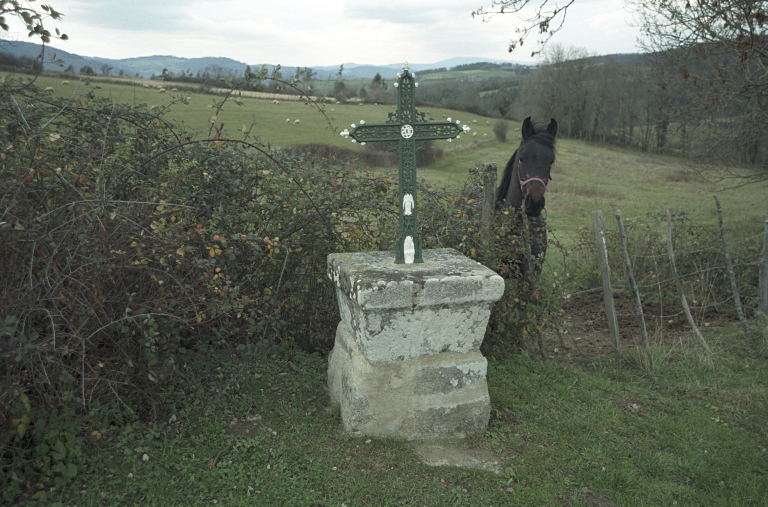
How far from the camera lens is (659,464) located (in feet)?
11.3

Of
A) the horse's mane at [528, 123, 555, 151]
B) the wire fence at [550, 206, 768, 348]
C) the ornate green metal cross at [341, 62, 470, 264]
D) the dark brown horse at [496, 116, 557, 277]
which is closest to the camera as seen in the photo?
the ornate green metal cross at [341, 62, 470, 264]

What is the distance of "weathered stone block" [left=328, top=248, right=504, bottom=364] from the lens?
3363mm

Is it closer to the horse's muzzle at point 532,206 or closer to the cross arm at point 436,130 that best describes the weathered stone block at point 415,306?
the cross arm at point 436,130

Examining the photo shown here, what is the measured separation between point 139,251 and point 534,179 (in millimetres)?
3614

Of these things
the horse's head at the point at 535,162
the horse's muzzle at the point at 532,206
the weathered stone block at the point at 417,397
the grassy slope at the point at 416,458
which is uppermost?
the horse's head at the point at 535,162

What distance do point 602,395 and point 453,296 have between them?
1.84 meters

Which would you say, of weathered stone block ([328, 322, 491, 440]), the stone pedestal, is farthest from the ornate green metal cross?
weathered stone block ([328, 322, 491, 440])

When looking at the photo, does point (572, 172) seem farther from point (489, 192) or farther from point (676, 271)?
point (489, 192)

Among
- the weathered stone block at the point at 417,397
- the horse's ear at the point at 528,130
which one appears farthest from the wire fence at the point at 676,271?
the weathered stone block at the point at 417,397

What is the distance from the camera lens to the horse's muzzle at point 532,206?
530cm

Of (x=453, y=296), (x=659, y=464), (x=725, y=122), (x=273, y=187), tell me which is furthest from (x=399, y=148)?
(x=725, y=122)

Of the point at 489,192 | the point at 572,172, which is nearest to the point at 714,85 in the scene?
the point at 489,192

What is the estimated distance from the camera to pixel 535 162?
216 inches

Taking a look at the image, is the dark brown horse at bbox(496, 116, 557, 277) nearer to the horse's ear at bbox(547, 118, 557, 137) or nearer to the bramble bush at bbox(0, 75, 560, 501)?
the horse's ear at bbox(547, 118, 557, 137)
